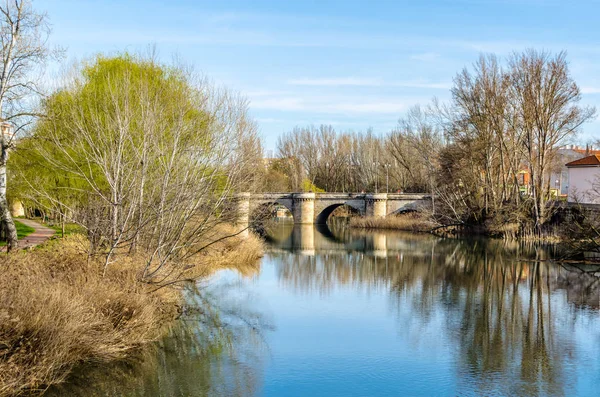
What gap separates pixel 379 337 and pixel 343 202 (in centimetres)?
3346

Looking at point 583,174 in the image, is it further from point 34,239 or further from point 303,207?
point 34,239

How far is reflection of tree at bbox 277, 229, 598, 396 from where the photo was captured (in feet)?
36.0

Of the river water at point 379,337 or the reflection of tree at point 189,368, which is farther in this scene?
the river water at point 379,337

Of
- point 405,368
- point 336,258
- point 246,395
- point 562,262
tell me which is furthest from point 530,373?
point 336,258

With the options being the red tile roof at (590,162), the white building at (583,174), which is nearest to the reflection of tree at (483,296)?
the white building at (583,174)

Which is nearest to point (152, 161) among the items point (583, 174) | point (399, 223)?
point (399, 223)

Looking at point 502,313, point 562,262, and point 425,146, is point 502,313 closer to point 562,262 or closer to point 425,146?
point 562,262

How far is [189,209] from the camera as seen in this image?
1291 centimetres

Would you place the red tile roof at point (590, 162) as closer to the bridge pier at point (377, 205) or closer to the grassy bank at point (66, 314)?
the bridge pier at point (377, 205)

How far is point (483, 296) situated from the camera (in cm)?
1756

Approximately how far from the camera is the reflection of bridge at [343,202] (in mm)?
44156

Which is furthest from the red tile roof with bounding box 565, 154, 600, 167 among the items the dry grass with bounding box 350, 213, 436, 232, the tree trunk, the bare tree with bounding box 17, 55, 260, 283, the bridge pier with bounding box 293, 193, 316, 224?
the tree trunk

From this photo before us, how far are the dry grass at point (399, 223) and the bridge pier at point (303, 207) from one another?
3270mm

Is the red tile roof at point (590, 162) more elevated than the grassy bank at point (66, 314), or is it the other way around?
the red tile roof at point (590, 162)
